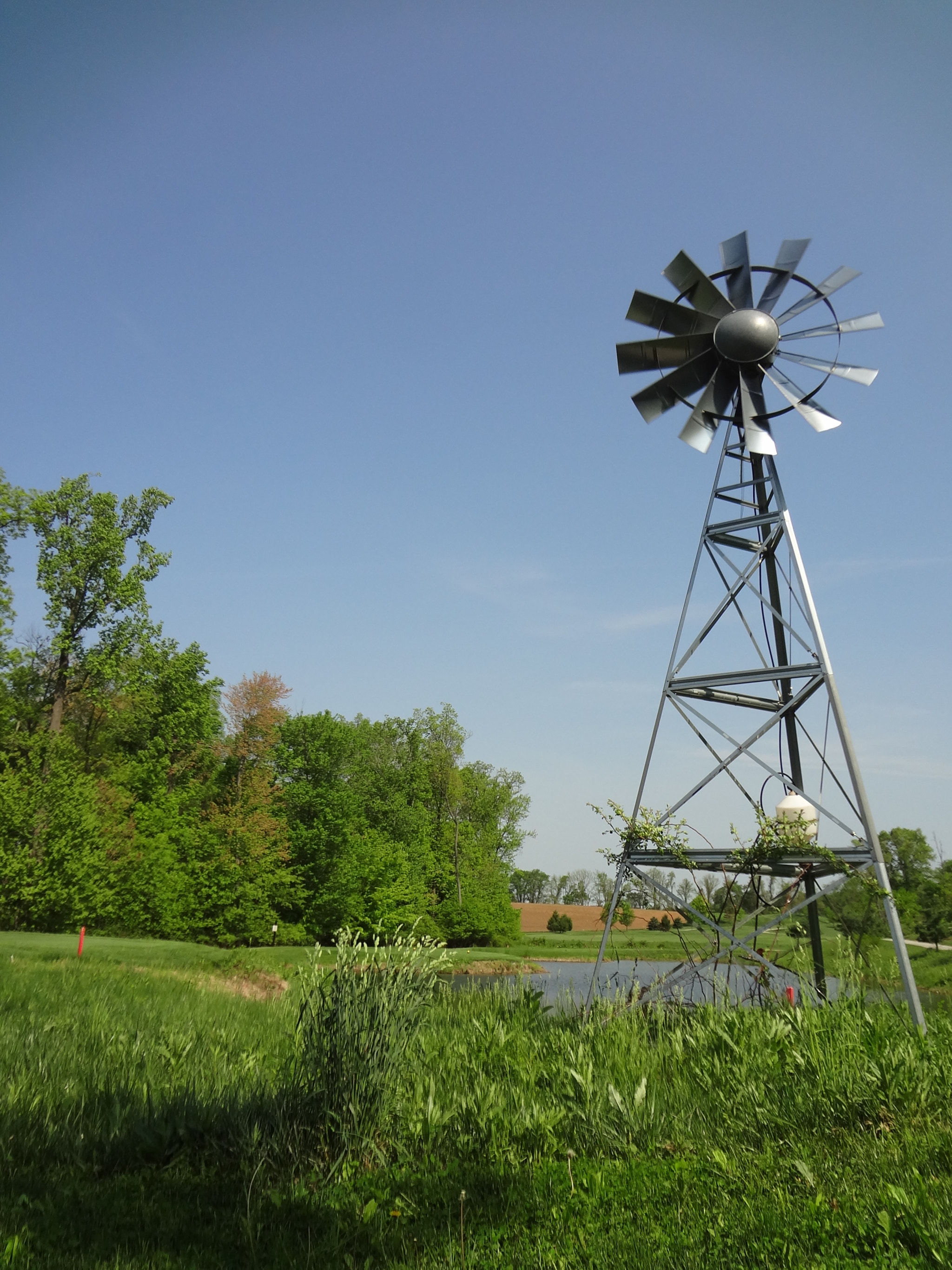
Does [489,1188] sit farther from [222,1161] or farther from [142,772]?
[142,772]

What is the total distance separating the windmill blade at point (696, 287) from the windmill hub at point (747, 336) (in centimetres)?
21

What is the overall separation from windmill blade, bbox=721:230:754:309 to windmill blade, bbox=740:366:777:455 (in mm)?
1005

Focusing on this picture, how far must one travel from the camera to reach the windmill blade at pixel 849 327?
11.3 metres

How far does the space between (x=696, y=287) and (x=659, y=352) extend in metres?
1.05

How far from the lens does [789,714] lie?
10438 millimetres

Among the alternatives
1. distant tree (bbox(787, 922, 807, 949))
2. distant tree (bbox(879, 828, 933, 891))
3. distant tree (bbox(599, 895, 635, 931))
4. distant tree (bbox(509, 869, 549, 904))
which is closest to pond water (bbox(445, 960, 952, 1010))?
distant tree (bbox(787, 922, 807, 949))

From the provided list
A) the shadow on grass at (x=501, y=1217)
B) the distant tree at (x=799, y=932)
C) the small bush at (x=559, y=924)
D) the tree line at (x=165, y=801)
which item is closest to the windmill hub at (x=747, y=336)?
the distant tree at (x=799, y=932)

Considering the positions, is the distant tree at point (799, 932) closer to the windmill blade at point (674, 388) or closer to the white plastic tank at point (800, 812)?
the white plastic tank at point (800, 812)

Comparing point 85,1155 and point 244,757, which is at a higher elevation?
point 244,757

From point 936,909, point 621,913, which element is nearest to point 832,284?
point 621,913

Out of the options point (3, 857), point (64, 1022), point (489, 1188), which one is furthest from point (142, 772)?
point (489, 1188)

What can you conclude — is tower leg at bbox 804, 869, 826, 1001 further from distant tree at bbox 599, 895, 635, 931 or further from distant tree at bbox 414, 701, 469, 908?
distant tree at bbox 414, 701, 469, 908

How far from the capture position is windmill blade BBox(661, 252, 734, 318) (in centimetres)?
1134

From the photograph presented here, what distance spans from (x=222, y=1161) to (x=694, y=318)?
11.7 metres
